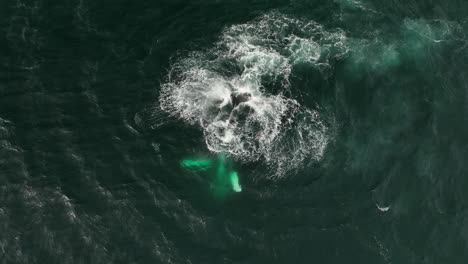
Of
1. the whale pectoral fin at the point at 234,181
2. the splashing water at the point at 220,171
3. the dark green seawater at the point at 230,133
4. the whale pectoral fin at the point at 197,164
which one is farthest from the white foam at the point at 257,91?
the whale pectoral fin at the point at 234,181

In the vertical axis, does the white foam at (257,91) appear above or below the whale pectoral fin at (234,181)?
above

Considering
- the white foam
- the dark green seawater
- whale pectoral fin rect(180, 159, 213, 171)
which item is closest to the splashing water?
whale pectoral fin rect(180, 159, 213, 171)

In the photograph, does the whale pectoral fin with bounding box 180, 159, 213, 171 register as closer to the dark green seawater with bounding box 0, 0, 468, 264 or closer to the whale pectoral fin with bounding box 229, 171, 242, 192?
the dark green seawater with bounding box 0, 0, 468, 264

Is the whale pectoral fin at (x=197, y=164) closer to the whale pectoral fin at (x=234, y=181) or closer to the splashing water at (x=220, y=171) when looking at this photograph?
the splashing water at (x=220, y=171)

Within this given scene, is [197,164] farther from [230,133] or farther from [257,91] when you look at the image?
[257,91]

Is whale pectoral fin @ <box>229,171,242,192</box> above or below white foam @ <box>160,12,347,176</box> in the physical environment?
below

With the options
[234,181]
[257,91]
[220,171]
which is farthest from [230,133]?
[257,91]
